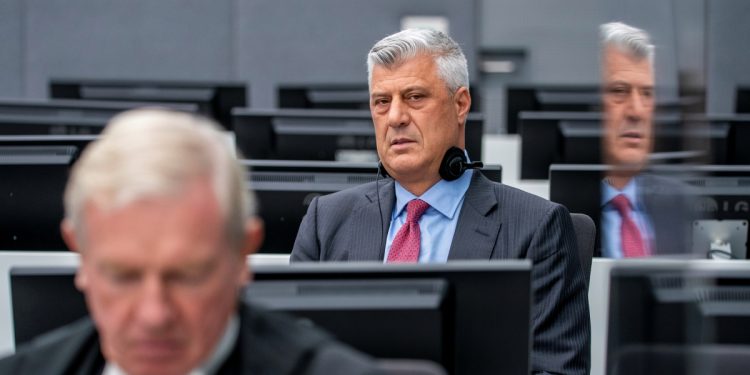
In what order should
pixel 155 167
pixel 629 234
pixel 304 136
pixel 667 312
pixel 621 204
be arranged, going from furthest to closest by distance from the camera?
1. pixel 304 136
2. pixel 621 204
3. pixel 629 234
4. pixel 667 312
5. pixel 155 167

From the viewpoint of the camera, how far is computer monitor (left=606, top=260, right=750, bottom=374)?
1230 mm

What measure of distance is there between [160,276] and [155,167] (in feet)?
0.34

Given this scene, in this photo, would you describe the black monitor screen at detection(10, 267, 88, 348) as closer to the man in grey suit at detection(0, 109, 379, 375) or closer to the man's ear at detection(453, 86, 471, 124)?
the man in grey suit at detection(0, 109, 379, 375)

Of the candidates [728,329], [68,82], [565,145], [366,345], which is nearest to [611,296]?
[728,329]

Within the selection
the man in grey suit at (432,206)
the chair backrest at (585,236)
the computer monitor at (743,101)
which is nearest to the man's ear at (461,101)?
the man in grey suit at (432,206)

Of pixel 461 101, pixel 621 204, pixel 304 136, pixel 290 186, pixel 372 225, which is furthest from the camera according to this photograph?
pixel 304 136

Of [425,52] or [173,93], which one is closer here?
[425,52]

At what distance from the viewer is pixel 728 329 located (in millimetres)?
1508

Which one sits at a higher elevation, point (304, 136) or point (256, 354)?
point (304, 136)

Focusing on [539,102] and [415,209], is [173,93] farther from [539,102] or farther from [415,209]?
[415,209]

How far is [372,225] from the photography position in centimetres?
230

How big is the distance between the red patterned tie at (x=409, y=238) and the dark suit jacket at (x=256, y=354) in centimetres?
99

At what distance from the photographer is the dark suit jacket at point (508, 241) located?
2.07 meters

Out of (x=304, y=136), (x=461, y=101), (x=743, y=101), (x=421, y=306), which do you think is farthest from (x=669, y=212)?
(x=743, y=101)
